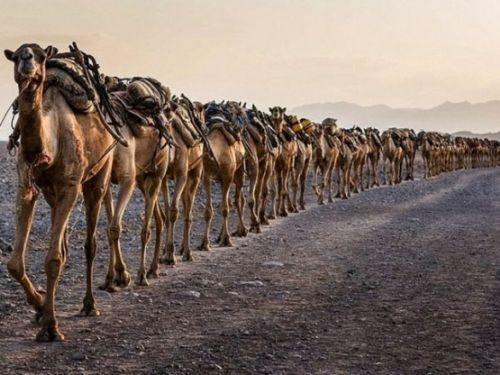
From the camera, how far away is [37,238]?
14023 millimetres

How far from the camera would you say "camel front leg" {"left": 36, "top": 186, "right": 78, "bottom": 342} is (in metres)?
7.18

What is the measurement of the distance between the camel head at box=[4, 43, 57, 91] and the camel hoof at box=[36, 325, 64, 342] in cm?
214

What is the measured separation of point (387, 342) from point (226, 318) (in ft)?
5.87

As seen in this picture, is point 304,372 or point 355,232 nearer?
point 304,372

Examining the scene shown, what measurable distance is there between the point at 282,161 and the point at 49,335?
14.2 m

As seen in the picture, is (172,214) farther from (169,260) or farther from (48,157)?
(48,157)

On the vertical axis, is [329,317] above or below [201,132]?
below

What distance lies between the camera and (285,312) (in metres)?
8.70

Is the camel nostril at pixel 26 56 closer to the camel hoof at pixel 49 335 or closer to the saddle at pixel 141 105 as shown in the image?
the camel hoof at pixel 49 335

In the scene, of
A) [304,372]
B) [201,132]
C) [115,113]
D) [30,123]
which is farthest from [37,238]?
[304,372]

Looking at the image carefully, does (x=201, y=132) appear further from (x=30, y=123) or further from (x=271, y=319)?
(x=30, y=123)

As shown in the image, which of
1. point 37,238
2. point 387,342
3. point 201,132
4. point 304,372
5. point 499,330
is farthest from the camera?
point 37,238

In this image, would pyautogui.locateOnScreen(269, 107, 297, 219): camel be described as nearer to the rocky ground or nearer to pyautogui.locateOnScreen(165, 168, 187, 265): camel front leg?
the rocky ground

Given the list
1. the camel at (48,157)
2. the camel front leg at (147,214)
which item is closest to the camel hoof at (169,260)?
the camel front leg at (147,214)
